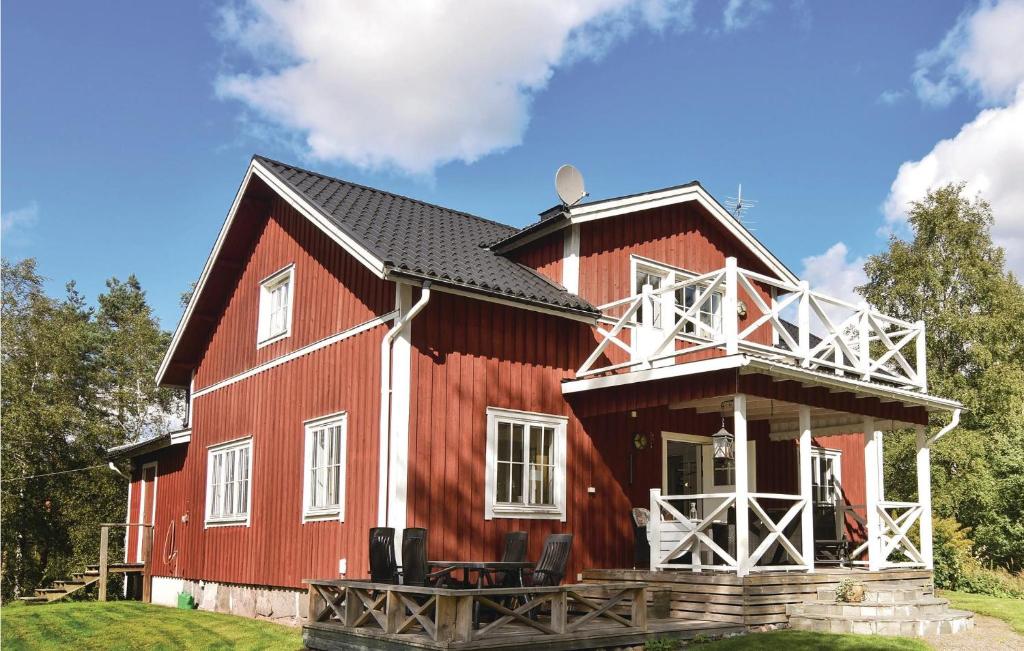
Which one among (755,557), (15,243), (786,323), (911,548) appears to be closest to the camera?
(755,557)

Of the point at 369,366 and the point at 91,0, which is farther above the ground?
the point at 91,0

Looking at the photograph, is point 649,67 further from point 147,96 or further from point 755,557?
point 147,96

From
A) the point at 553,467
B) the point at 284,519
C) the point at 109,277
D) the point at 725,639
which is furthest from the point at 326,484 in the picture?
the point at 109,277

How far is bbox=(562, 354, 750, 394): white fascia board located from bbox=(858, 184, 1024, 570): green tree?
52.2ft

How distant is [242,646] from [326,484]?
2.32m

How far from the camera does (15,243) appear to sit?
105 feet

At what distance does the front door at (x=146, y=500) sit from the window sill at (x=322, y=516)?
8.28m

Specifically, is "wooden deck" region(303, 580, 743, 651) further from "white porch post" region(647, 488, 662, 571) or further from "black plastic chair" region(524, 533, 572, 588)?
"white porch post" region(647, 488, 662, 571)

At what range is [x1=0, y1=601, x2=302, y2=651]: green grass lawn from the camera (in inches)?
461

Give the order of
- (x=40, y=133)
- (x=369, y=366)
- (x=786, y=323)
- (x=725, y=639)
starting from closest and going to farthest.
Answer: (x=725, y=639)
(x=369, y=366)
(x=786, y=323)
(x=40, y=133)

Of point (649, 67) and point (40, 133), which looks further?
point (40, 133)

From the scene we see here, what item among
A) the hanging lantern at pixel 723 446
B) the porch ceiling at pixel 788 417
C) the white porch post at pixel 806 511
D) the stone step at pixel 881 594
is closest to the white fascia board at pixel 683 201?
the porch ceiling at pixel 788 417

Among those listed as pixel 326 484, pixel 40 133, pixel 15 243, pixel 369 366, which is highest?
pixel 40 133

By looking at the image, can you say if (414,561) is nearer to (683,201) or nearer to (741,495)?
(741,495)
